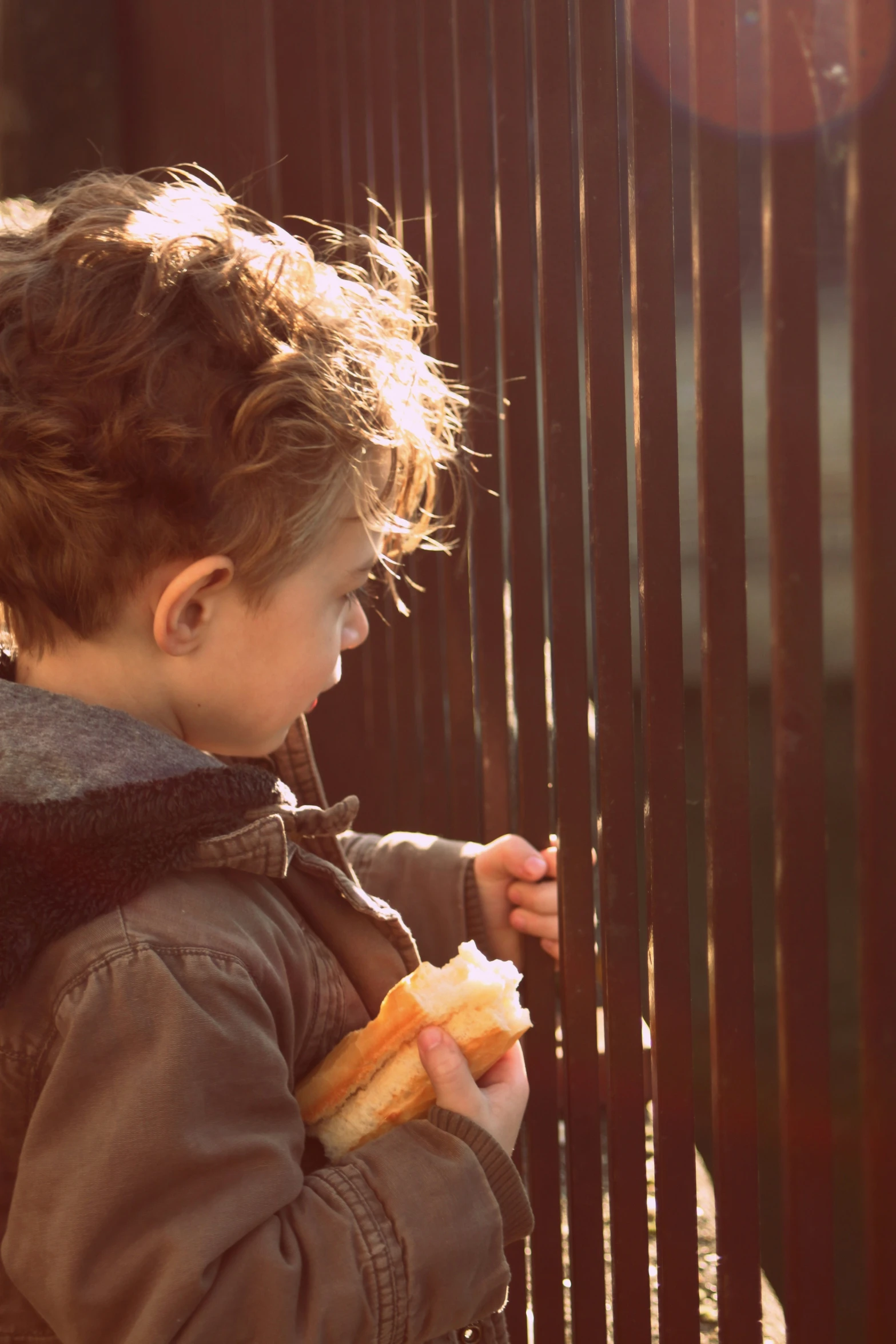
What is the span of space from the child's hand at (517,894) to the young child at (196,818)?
0.34 meters

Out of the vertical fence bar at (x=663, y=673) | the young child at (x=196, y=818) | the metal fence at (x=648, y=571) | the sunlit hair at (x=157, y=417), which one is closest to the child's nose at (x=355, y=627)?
the young child at (x=196, y=818)

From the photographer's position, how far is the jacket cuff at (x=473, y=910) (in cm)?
199

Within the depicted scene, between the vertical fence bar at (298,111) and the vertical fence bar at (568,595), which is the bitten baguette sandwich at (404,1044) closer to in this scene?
the vertical fence bar at (568,595)

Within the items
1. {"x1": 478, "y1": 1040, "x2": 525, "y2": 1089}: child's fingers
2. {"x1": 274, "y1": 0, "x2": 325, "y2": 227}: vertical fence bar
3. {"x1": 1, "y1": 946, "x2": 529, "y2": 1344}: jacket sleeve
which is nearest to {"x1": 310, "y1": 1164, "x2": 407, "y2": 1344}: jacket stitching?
{"x1": 1, "y1": 946, "x2": 529, "y2": 1344}: jacket sleeve

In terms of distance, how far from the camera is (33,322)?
4.74ft

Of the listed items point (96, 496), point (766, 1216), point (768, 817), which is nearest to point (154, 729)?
point (96, 496)

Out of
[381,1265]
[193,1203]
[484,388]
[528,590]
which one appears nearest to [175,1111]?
[193,1203]

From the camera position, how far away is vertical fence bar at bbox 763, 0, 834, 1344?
52.2 inches

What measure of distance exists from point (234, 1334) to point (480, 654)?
1.13 meters

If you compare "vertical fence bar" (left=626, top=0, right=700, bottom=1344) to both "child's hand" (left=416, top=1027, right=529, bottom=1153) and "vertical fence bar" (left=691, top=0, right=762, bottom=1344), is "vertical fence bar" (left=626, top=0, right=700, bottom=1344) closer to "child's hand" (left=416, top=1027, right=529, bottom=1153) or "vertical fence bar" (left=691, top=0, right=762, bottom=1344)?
"vertical fence bar" (left=691, top=0, right=762, bottom=1344)

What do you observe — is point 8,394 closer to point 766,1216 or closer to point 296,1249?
point 296,1249

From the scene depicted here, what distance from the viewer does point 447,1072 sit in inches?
55.5

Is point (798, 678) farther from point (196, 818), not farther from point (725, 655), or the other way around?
point (196, 818)

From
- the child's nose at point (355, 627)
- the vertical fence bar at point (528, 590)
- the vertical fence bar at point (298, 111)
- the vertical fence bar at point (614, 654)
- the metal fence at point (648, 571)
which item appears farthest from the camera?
the vertical fence bar at point (298, 111)
